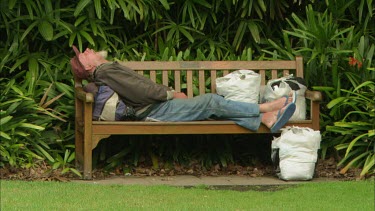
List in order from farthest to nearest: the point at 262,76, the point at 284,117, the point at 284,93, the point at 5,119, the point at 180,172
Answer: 1. the point at 262,76
2. the point at 180,172
3. the point at 284,93
4. the point at 284,117
5. the point at 5,119

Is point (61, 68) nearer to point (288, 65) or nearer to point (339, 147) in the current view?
point (288, 65)

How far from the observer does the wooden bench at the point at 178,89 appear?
942 centimetres

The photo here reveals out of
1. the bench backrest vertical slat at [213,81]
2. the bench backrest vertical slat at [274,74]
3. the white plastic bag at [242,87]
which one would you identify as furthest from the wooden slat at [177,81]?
the bench backrest vertical slat at [274,74]

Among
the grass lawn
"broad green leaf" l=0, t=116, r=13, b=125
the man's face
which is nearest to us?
the grass lawn

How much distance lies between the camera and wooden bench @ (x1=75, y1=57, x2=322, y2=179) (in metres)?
9.42

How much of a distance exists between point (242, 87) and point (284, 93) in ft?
1.36

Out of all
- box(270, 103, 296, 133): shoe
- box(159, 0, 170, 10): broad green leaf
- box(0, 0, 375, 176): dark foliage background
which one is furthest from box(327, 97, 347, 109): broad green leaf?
box(159, 0, 170, 10): broad green leaf

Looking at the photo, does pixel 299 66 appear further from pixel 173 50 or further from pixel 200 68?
pixel 173 50

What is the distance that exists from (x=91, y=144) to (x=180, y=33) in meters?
2.29

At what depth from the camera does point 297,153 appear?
9477 mm

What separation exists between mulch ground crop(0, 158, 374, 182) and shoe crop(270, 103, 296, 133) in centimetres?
62

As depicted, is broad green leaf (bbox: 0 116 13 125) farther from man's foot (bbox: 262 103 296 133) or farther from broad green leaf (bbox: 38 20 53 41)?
man's foot (bbox: 262 103 296 133)

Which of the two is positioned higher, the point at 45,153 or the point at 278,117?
the point at 278,117

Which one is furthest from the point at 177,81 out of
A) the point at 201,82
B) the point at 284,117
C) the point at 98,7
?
the point at 284,117
